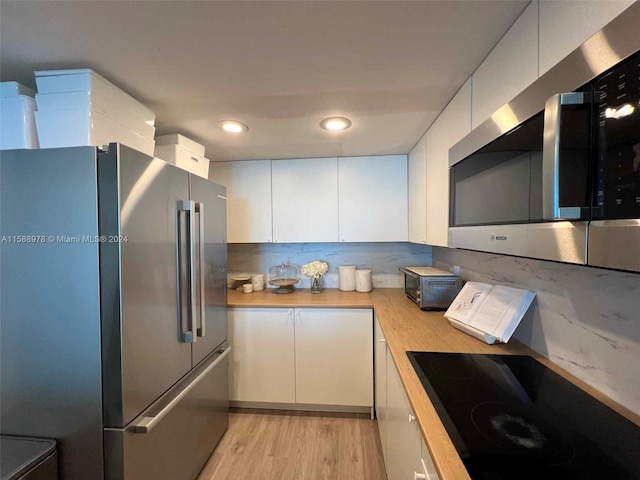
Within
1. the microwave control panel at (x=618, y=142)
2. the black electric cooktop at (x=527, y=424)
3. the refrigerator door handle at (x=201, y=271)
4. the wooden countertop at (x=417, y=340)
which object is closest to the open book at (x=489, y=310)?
the wooden countertop at (x=417, y=340)

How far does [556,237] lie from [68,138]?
1648 millimetres

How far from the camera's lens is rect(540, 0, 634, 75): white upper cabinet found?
21.5 inches

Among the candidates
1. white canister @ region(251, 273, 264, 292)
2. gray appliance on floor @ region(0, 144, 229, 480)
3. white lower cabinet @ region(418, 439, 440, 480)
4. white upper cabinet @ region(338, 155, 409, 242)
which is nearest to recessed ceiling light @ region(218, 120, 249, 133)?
gray appliance on floor @ region(0, 144, 229, 480)

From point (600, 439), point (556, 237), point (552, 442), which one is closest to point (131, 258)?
point (556, 237)

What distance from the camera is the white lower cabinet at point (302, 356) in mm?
2047

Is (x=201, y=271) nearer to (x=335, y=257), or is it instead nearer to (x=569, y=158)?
(x=335, y=257)

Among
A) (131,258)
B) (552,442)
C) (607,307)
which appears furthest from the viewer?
(131,258)

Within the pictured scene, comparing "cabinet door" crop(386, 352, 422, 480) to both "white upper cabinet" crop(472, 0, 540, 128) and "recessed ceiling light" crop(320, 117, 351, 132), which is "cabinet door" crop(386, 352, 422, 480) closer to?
"white upper cabinet" crop(472, 0, 540, 128)

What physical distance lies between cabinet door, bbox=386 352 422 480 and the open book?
46 cm

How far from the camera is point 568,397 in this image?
0.85 meters

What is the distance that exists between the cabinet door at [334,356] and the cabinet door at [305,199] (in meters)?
0.72

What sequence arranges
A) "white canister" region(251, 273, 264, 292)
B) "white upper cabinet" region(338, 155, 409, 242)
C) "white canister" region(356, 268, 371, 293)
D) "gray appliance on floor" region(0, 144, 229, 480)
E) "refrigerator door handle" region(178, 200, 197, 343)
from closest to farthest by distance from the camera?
1. "gray appliance on floor" region(0, 144, 229, 480)
2. "refrigerator door handle" region(178, 200, 197, 343)
3. "white upper cabinet" region(338, 155, 409, 242)
4. "white canister" region(356, 268, 371, 293)
5. "white canister" region(251, 273, 264, 292)

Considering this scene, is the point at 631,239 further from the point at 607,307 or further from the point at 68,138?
the point at 68,138

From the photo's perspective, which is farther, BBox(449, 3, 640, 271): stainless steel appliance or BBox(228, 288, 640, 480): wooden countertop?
BBox(228, 288, 640, 480): wooden countertop
